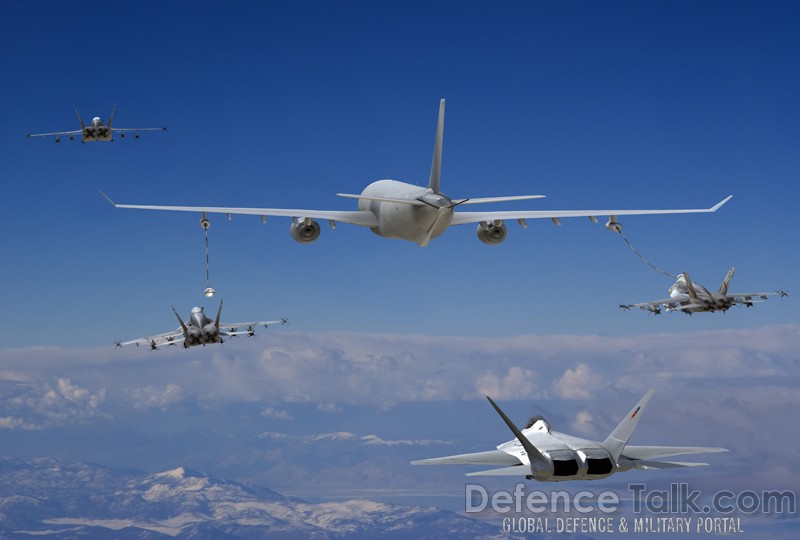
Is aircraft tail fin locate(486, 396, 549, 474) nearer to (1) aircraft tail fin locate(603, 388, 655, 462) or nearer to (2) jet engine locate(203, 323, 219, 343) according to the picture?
(1) aircraft tail fin locate(603, 388, 655, 462)

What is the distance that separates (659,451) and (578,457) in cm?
491

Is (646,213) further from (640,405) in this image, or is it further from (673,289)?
(640,405)

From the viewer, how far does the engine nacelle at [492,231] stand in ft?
175

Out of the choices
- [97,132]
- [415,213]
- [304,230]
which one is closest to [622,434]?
[415,213]

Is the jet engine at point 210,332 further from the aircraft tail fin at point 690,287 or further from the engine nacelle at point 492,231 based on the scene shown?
the aircraft tail fin at point 690,287

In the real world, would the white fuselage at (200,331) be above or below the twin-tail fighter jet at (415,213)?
below

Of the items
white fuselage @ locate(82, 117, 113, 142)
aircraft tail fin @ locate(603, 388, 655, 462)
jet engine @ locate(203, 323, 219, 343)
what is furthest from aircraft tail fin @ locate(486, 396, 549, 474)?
white fuselage @ locate(82, 117, 113, 142)

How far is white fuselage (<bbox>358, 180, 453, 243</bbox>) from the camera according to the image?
154 ft

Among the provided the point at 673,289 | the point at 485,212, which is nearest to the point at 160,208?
the point at 485,212

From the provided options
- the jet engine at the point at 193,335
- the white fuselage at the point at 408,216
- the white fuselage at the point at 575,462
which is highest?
the white fuselage at the point at 408,216

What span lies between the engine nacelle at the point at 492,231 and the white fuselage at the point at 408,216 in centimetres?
472

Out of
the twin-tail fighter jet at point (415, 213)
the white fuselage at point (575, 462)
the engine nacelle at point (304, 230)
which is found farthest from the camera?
the engine nacelle at point (304, 230)

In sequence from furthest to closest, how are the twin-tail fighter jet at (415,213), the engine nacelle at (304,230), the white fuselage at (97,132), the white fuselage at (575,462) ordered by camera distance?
the white fuselage at (97,132) < the engine nacelle at (304,230) < the twin-tail fighter jet at (415,213) < the white fuselage at (575,462)

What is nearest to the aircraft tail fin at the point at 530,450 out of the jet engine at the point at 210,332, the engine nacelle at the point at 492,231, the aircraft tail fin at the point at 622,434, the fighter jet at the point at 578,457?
the fighter jet at the point at 578,457
